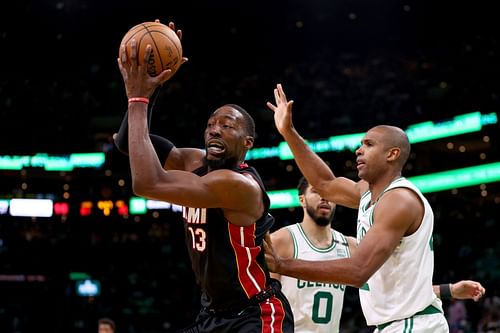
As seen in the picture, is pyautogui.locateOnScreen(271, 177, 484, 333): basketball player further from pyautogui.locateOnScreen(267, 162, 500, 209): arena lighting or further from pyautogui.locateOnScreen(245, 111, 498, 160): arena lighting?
pyautogui.locateOnScreen(267, 162, 500, 209): arena lighting

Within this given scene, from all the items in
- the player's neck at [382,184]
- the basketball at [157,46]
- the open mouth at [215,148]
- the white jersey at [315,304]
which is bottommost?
the white jersey at [315,304]

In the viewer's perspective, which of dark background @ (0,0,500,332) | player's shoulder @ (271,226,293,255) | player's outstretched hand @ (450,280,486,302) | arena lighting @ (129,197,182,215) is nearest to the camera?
player's outstretched hand @ (450,280,486,302)

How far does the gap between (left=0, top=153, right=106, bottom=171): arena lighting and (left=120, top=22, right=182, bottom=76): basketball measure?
17150 mm

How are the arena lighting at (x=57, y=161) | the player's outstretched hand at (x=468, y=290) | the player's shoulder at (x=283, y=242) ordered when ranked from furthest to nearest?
the arena lighting at (x=57, y=161) < the player's shoulder at (x=283, y=242) < the player's outstretched hand at (x=468, y=290)

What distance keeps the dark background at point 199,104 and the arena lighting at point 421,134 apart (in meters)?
0.24

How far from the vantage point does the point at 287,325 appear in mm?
4375

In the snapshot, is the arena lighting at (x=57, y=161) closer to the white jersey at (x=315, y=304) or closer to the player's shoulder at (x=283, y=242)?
the player's shoulder at (x=283, y=242)

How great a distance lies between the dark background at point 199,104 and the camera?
747 inches

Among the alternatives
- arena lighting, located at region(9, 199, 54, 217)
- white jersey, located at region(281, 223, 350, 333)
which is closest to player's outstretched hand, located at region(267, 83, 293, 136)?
white jersey, located at region(281, 223, 350, 333)

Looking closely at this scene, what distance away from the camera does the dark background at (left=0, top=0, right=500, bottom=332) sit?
1898 cm

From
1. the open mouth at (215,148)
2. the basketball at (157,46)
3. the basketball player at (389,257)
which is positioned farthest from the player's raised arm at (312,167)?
the basketball at (157,46)

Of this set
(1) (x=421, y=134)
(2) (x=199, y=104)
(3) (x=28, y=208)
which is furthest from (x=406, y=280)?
(3) (x=28, y=208)

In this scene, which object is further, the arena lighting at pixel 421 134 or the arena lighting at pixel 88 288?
the arena lighting at pixel 88 288

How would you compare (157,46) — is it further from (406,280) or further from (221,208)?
(406,280)
